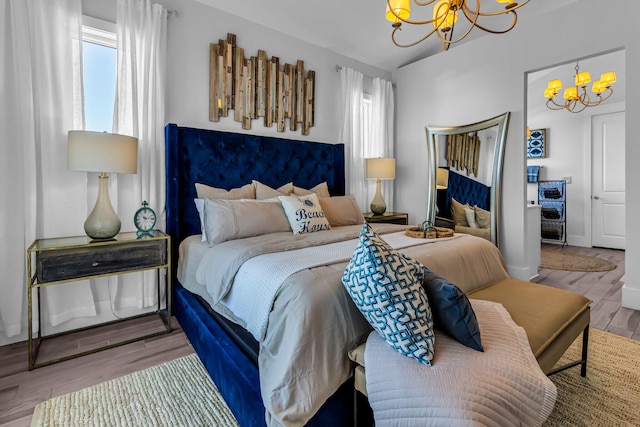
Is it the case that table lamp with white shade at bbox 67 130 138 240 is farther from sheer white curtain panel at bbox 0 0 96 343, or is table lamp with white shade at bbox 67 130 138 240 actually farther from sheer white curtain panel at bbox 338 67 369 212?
sheer white curtain panel at bbox 338 67 369 212

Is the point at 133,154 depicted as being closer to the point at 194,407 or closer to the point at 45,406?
the point at 45,406

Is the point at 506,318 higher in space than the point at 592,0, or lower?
lower

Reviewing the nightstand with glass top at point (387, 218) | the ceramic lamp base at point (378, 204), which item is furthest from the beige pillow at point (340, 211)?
the ceramic lamp base at point (378, 204)

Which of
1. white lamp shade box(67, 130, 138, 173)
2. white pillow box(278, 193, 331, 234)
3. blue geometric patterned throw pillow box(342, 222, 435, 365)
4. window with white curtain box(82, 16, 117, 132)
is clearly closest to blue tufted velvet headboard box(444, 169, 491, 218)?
white pillow box(278, 193, 331, 234)

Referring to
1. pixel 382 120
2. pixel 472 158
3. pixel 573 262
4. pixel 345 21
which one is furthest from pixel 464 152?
pixel 573 262

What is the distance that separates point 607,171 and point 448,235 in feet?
17.5

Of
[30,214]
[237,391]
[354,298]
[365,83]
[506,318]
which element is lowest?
[237,391]

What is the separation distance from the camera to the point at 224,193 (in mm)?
2861

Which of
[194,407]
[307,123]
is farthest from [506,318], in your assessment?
[307,123]

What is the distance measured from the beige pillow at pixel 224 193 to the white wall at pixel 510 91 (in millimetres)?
2625

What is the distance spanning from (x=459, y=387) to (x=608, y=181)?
6.65 m

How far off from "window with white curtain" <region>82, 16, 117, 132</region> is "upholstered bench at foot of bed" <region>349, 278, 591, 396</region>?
2.65 metres

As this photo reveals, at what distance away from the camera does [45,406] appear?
1611 mm

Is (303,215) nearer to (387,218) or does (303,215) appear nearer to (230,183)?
(230,183)
